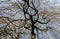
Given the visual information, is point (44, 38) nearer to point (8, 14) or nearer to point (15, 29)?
point (15, 29)

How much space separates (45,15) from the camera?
214 cm

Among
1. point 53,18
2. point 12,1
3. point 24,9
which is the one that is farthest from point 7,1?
point 53,18

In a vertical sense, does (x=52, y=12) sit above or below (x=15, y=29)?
above

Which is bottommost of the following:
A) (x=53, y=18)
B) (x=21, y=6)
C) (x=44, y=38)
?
(x=44, y=38)

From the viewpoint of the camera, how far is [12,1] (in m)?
2.18

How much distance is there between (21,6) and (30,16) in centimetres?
15

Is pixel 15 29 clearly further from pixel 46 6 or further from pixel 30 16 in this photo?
pixel 46 6

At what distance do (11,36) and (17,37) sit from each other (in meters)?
0.07

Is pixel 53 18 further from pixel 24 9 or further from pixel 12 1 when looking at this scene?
pixel 12 1

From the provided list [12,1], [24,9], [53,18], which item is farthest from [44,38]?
[12,1]

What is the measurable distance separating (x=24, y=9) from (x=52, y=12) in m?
0.31

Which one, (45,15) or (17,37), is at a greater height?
(45,15)

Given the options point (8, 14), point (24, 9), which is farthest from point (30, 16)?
point (8, 14)

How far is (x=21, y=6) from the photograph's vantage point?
7.14 ft
